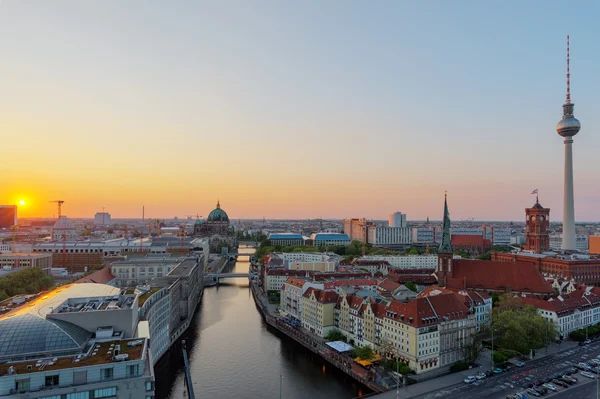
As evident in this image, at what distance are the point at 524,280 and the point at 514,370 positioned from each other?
27.5 metres

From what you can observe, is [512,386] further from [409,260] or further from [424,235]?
[424,235]

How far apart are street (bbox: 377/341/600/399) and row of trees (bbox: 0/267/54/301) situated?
50894mm

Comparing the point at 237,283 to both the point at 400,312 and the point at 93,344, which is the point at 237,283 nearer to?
the point at 400,312

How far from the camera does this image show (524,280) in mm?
61094

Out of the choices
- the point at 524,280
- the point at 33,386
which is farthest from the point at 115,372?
the point at 524,280

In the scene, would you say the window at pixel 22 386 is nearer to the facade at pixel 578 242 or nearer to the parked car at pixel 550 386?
the parked car at pixel 550 386

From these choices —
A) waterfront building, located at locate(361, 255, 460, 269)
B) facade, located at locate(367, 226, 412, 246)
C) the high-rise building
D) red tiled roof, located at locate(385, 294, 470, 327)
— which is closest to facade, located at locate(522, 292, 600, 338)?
red tiled roof, located at locate(385, 294, 470, 327)

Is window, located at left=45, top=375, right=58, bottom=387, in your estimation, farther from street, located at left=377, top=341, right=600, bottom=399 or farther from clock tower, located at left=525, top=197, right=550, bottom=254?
clock tower, located at left=525, top=197, right=550, bottom=254

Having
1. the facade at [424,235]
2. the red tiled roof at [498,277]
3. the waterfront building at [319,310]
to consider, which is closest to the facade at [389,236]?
the facade at [424,235]

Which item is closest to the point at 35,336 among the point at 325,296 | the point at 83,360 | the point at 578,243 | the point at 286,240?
the point at 83,360

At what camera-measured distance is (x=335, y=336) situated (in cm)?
4756

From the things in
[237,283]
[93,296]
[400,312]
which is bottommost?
[237,283]

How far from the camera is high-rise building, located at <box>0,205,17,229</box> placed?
19188 cm

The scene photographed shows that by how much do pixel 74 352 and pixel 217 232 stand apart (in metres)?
142
